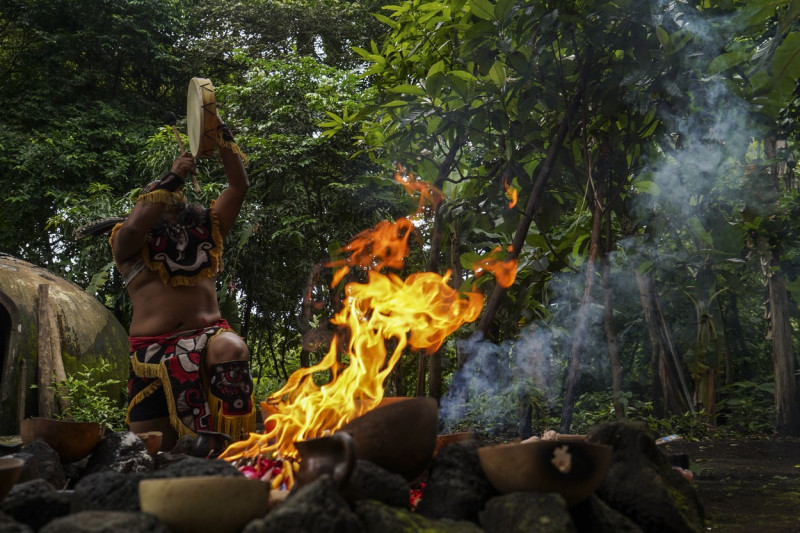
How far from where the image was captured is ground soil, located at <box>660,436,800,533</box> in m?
3.29

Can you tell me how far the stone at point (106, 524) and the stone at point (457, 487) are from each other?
95cm

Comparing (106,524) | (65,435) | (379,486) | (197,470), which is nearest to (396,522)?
(379,486)

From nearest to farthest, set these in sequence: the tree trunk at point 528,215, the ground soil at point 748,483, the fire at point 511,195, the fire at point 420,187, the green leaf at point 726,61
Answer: the ground soil at point 748,483
the green leaf at point 726,61
the tree trunk at point 528,215
the fire at point 511,195
the fire at point 420,187

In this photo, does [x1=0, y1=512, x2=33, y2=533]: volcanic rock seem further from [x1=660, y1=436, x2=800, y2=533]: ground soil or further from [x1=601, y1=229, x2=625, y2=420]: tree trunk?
[x1=601, y1=229, x2=625, y2=420]: tree trunk

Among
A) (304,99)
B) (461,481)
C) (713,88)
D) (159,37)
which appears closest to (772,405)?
(713,88)

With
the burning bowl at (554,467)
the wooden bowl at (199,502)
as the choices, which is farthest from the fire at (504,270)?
the wooden bowl at (199,502)

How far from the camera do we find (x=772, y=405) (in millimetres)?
10297

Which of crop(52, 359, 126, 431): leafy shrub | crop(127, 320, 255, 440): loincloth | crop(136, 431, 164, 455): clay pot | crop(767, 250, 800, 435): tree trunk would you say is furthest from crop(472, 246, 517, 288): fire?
crop(767, 250, 800, 435): tree trunk

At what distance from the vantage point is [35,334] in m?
7.61

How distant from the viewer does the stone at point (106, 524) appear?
1.87 metres

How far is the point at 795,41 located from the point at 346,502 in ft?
11.7

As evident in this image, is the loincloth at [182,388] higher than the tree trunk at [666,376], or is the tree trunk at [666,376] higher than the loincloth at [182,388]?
the loincloth at [182,388]

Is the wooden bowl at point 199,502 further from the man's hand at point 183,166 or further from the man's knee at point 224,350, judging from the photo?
the man's hand at point 183,166

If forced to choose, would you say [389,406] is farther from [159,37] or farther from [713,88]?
[159,37]
